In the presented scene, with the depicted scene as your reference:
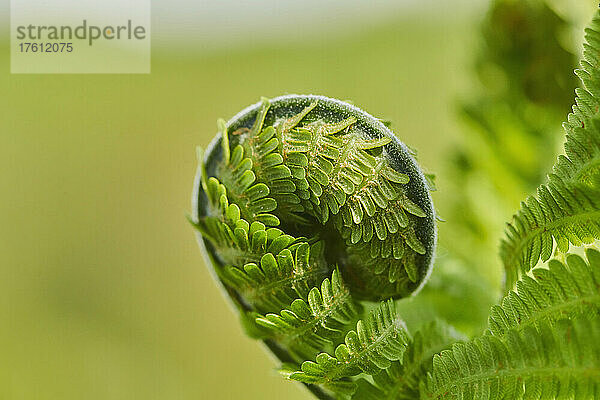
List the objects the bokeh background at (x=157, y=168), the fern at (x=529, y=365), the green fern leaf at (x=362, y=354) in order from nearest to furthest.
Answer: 1. the fern at (x=529, y=365)
2. the green fern leaf at (x=362, y=354)
3. the bokeh background at (x=157, y=168)

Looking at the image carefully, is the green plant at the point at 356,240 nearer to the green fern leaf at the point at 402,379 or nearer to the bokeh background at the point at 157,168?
the green fern leaf at the point at 402,379

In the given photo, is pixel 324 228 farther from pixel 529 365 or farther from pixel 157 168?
pixel 157 168

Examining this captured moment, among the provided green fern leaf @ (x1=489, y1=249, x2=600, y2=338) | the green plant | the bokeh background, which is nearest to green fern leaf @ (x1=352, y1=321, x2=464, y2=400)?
the green plant

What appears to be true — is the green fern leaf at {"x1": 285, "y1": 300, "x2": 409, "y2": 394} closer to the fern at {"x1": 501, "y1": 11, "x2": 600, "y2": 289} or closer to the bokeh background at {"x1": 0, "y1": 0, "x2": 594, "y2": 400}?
the fern at {"x1": 501, "y1": 11, "x2": 600, "y2": 289}

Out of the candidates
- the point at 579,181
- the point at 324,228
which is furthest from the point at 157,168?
the point at 579,181

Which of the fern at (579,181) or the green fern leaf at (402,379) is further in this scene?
the green fern leaf at (402,379)

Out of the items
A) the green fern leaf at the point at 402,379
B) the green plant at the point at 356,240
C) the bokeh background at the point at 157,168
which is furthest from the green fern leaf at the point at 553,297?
the bokeh background at the point at 157,168
